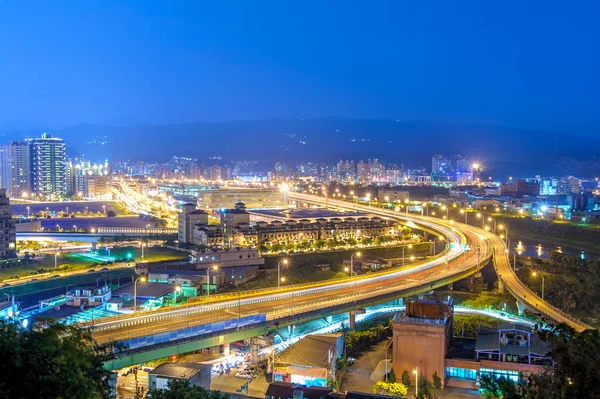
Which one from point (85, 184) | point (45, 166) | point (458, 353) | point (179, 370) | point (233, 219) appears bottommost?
point (458, 353)

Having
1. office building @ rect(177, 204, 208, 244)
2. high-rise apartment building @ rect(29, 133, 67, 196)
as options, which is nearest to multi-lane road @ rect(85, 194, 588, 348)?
office building @ rect(177, 204, 208, 244)

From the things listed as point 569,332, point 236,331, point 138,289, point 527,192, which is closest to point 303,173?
point 527,192

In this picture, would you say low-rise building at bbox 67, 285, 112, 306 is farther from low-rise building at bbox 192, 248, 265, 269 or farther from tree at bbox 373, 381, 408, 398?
tree at bbox 373, 381, 408, 398

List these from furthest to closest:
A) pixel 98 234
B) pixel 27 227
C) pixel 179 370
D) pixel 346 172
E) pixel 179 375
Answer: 1. pixel 346 172
2. pixel 27 227
3. pixel 98 234
4. pixel 179 370
5. pixel 179 375

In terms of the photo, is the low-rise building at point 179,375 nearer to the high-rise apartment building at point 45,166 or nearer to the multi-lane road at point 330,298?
the multi-lane road at point 330,298

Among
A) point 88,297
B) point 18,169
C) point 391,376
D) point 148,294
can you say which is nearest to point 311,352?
Result: point 391,376

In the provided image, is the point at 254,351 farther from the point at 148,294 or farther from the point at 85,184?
the point at 85,184
